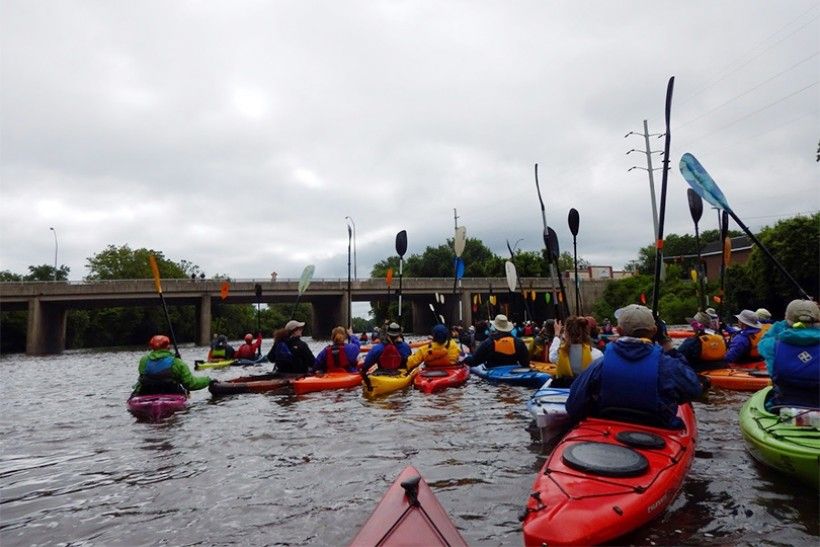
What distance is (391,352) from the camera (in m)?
10.8

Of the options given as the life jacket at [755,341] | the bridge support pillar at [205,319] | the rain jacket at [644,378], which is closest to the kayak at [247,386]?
the rain jacket at [644,378]

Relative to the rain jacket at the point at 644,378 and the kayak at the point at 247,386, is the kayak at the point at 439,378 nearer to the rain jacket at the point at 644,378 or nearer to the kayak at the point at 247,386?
the kayak at the point at 247,386


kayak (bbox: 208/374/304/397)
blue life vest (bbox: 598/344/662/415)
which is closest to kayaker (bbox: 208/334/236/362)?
kayak (bbox: 208/374/304/397)

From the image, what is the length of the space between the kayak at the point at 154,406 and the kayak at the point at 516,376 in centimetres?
580

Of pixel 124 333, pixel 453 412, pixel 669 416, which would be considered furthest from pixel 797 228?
pixel 124 333

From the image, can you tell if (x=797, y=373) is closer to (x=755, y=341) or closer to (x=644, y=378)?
(x=644, y=378)

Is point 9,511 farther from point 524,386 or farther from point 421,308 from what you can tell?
point 421,308

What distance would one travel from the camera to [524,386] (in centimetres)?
1038

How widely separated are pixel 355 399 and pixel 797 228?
3238 cm

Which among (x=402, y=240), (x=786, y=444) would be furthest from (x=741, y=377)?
(x=402, y=240)

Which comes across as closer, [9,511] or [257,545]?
[257,545]

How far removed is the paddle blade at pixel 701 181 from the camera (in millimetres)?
8180

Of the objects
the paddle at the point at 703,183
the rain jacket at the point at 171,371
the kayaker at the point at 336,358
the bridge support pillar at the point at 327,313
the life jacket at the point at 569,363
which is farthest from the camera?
the bridge support pillar at the point at 327,313

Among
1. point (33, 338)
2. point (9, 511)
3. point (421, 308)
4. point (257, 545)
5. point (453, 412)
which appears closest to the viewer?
point (257, 545)
